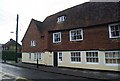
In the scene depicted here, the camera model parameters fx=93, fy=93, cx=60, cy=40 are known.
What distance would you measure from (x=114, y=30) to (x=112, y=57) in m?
3.30

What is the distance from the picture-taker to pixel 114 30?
1141 cm

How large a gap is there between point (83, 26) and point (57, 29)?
4573 millimetres

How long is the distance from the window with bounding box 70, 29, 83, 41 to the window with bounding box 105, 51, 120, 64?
13.7 feet

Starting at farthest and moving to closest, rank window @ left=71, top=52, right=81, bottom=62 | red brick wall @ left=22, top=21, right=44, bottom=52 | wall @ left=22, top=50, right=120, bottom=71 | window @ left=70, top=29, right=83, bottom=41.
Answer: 1. red brick wall @ left=22, top=21, right=44, bottom=52
2. window @ left=70, top=29, right=83, bottom=41
3. window @ left=71, top=52, right=81, bottom=62
4. wall @ left=22, top=50, right=120, bottom=71

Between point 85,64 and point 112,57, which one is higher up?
point 112,57

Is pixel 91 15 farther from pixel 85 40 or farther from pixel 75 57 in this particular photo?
pixel 75 57

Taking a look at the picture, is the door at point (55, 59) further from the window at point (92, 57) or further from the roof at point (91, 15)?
the window at point (92, 57)

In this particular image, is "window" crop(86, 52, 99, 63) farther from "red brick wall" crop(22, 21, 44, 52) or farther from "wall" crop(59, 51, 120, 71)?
Answer: "red brick wall" crop(22, 21, 44, 52)

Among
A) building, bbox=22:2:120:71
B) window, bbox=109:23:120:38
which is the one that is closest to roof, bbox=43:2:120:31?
building, bbox=22:2:120:71

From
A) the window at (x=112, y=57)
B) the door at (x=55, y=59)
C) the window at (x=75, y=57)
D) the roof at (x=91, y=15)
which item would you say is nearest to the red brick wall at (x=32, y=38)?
the door at (x=55, y=59)

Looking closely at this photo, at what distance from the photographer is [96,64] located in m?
12.1

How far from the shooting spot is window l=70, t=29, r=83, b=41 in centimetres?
1389

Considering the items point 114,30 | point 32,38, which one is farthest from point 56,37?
point 114,30

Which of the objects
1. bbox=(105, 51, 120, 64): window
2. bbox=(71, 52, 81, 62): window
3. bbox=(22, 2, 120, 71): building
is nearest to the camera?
bbox=(105, 51, 120, 64): window
